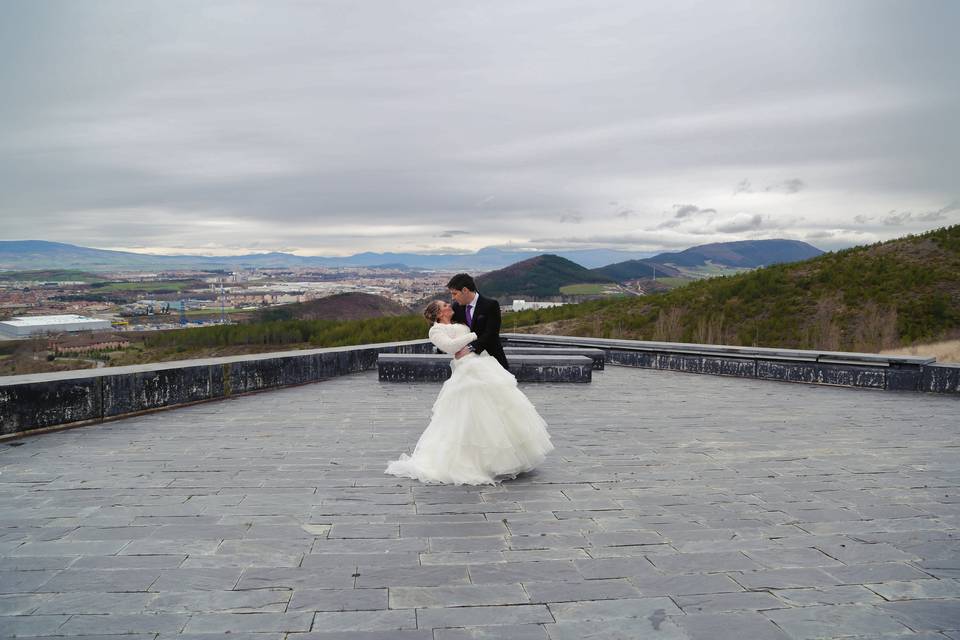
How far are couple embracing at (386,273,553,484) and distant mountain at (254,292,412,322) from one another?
51445 millimetres

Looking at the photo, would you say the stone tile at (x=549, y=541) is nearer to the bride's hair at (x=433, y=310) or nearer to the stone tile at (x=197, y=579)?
the stone tile at (x=197, y=579)

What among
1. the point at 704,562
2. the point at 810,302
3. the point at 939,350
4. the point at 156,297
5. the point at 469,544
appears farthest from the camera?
the point at 156,297

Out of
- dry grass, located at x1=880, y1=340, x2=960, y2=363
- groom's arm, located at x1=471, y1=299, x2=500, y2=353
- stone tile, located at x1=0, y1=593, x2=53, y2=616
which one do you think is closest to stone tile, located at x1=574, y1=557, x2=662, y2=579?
groom's arm, located at x1=471, y1=299, x2=500, y2=353

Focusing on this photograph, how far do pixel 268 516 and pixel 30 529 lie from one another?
1.55 meters

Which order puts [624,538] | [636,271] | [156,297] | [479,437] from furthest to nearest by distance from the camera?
[636,271], [156,297], [479,437], [624,538]

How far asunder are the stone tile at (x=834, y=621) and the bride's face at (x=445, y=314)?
3477 mm

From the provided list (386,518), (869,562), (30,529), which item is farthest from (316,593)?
(869,562)

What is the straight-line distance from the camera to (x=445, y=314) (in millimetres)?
5629

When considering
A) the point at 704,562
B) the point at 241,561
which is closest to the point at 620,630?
the point at 704,562

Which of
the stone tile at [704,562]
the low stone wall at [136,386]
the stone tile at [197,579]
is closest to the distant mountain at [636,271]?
the low stone wall at [136,386]

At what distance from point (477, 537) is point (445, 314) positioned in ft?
7.29

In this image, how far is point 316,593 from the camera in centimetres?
324

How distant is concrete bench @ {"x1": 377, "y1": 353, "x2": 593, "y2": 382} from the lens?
11.0 meters

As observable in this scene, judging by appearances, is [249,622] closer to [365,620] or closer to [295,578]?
[295,578]
